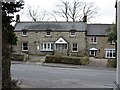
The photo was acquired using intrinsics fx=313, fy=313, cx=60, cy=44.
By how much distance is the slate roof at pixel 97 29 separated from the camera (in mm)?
46406

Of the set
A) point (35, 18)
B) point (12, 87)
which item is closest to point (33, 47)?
point (35, 18)

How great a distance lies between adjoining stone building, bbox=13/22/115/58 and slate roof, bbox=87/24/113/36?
477mm

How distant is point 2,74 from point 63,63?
2332 centimetres

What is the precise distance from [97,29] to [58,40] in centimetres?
712

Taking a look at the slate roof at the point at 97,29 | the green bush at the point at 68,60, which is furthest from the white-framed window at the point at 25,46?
the green bush at the point at 68,60

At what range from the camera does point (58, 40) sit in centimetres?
4412

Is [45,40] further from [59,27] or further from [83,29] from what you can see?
[83,29]

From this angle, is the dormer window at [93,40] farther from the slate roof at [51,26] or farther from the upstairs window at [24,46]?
the upstairs window at [24,46]

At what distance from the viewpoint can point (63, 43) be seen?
43812 millimetres

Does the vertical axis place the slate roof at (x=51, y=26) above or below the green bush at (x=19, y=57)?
above

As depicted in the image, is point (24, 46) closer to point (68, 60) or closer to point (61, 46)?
point (61, 46)

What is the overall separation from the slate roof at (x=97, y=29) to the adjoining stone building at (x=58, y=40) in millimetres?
477

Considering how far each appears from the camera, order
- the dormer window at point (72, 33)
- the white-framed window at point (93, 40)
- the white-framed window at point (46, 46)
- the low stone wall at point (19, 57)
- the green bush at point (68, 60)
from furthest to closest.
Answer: the white-framed window at point (93, 40) < the white-framed window at point (46, 46) < the dormer window at point (72, 33) < the low stone wall at point (19, 57) < the green bush at point (68, 60)

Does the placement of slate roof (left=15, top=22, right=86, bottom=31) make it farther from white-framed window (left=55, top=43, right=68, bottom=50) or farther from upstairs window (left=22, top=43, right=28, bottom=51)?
upstairs window (left=22, top=43, right=28, bottom=51)
